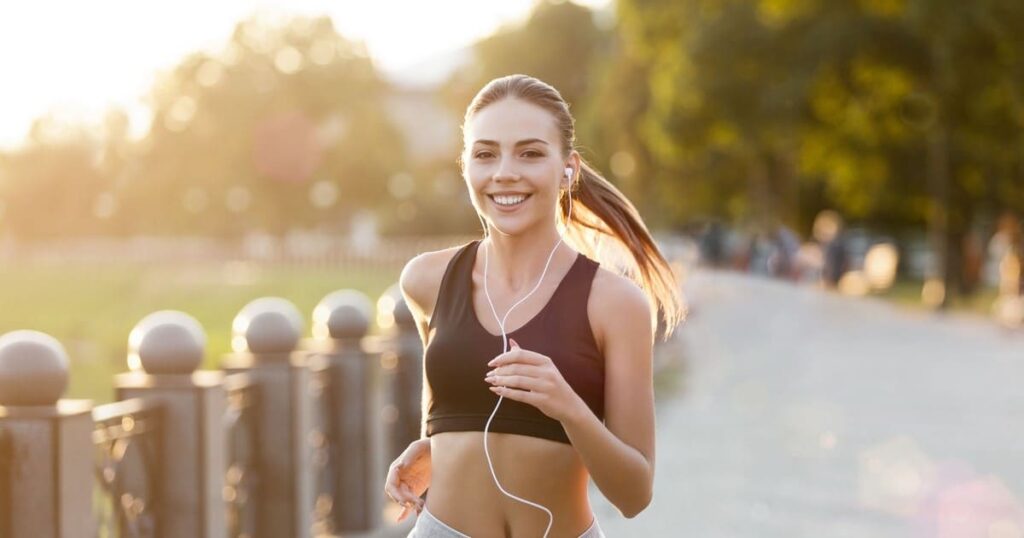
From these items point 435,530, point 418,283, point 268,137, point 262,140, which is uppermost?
point 268,137

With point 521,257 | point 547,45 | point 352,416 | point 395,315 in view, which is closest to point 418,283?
point 521,257

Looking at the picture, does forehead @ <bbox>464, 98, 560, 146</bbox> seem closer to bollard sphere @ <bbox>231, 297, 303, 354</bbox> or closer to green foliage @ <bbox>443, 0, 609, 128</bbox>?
bollard sphere @ <bbox>231, 297, 303, 354</bbox>

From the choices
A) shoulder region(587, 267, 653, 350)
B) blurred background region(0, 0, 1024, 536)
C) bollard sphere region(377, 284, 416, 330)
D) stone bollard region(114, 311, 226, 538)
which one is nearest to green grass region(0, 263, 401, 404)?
blurred background region(0, 0, 1024, 536)

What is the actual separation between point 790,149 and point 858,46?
496 inches

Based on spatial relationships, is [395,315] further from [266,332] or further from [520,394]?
[520,394]

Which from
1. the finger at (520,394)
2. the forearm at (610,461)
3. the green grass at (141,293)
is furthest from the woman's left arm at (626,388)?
the green grass at (141,293)

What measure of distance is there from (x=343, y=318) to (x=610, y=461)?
639 centimetres

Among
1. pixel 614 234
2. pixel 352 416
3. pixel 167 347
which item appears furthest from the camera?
pixel 352 416

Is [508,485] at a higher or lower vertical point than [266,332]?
lower

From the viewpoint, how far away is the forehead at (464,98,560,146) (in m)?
3.19

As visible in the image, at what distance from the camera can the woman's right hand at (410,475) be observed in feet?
11.1

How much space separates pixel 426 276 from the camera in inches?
135

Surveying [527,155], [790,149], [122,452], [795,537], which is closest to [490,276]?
[527,155]

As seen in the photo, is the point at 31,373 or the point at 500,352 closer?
the point at 500,352
